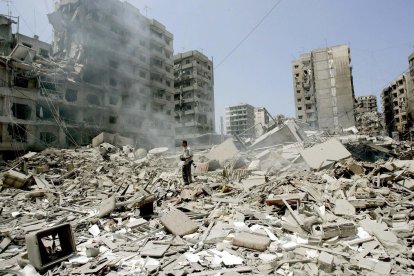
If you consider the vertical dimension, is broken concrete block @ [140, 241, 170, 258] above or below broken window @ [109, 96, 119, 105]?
below

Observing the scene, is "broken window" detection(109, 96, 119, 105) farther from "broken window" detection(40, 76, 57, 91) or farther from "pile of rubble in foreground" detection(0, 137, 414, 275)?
"pile of rubble in foreground" detection(0, 137, 414, 275)

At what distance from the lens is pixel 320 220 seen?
5559 mm

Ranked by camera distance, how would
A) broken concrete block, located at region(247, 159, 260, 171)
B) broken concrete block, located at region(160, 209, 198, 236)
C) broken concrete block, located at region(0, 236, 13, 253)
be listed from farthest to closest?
broken concrete block, located at region(247, 159, 260, 171)
broken concrete block, located at region(160, 209, 198, 236)
broken concrete block, located at region(0, 236, 13, 253)

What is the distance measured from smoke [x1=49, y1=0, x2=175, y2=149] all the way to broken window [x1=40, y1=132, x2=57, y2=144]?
4353 millimetres

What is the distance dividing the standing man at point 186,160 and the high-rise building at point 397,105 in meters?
64.7

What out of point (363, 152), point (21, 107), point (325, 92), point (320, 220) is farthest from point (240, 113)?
point (320, 220)

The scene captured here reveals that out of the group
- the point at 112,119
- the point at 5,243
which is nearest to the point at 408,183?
the point at 5,243

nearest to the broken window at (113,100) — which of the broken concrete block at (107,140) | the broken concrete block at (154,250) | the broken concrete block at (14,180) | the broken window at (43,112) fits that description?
the broken window at (43,112)

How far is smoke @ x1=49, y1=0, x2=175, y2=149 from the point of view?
3403cm

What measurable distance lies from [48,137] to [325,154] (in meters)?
27.8

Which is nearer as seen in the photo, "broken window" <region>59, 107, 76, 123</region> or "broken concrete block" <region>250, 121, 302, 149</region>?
"broken concrete block" <region>250, 121, 302, 149</region>

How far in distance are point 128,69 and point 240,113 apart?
88.1 m

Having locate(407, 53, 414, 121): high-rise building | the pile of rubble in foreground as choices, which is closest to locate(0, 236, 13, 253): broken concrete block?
the pile of rubble in foreground

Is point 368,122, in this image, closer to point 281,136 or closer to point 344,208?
point 281,136
